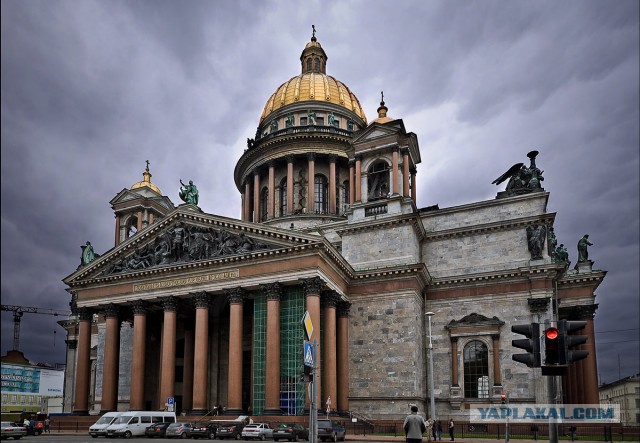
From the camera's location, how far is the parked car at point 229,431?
36.0m

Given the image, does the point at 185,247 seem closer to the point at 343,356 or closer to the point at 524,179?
the point at 343,356

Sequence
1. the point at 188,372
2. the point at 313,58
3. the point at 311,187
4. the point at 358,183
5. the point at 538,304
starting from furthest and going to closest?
1. the point at 313,58
2. the point at 311,187
3. the point at 358,183
4. the point at 188,372
5. the point at 538,304

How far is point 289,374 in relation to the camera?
1608 inches

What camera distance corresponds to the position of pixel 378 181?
5225 centimetres

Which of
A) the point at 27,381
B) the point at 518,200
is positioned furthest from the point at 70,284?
the point at 27,381

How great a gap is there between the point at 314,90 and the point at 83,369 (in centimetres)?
3884

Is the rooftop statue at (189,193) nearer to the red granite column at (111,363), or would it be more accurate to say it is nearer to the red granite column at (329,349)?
the red granite column at (111,363)

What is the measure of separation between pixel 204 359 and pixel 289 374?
21.3ft

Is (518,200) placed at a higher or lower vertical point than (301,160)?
lower

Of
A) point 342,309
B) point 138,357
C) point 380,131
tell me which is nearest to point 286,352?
point 342,309

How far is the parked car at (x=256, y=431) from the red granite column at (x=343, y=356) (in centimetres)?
791

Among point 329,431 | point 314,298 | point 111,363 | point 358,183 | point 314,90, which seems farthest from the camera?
point 314,90

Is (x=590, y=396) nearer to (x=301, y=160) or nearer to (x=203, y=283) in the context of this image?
Answer: (x=203, y=283)

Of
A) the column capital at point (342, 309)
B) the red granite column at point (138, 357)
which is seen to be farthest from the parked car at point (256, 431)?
the red granite column at point (138, 357)
